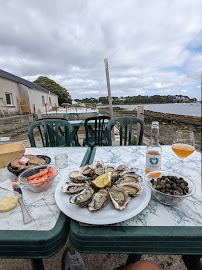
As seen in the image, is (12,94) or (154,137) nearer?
(154,137)

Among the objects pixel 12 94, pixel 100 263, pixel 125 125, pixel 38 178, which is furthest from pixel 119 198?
pixel 12 94

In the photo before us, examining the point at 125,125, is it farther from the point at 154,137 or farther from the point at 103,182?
the point at 103,182

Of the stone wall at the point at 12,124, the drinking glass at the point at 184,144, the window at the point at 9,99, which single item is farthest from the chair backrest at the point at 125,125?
the window at the point at 9,99

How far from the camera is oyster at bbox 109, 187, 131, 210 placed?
22.1 inches

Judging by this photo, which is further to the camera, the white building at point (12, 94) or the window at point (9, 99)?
the window at point (9, 99)

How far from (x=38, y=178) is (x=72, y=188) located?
0.22 meters

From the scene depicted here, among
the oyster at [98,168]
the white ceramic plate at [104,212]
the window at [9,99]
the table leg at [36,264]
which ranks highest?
the window at [9,99]

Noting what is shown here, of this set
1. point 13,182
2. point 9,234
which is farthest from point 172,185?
point 13,182

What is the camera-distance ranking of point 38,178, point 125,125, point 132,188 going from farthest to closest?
point 125,125, point 38,178, point 132,188

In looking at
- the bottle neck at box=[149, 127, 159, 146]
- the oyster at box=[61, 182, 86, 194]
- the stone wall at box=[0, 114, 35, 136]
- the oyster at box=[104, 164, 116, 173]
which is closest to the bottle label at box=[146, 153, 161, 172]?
the bottle neck at box=[149, 127, 159, 146]

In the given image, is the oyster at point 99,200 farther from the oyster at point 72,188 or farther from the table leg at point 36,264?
the table leg at point 36,264

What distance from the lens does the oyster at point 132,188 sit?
626 millimetres

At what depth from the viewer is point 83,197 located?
0.60m

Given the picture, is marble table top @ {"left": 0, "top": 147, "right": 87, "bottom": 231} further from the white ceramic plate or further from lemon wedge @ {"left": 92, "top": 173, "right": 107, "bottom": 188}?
lemon wedge @ {"left": 92, "top": 173, "right": 107, "bottom": 188}
